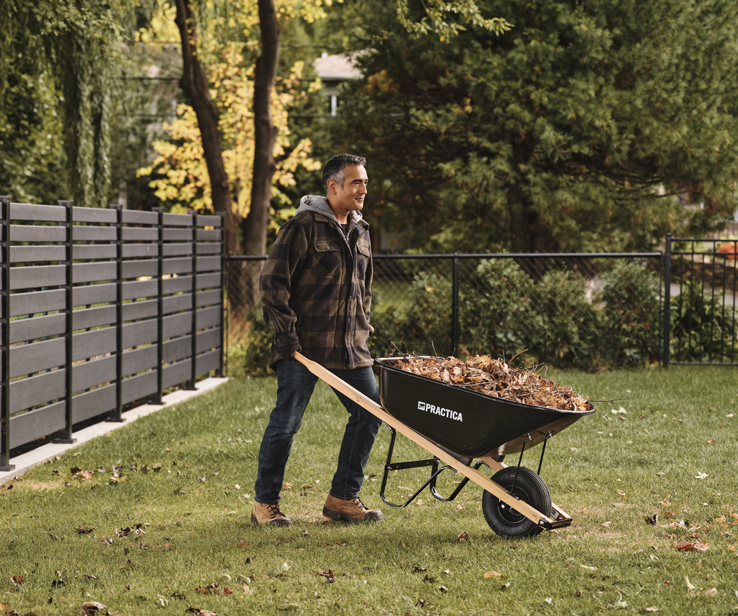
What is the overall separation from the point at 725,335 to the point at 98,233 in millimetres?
7496

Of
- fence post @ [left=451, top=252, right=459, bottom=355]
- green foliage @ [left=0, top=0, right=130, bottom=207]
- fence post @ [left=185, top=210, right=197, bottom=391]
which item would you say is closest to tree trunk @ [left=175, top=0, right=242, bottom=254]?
green foliage @ [left=0, top=0, right=130, bottom=207]

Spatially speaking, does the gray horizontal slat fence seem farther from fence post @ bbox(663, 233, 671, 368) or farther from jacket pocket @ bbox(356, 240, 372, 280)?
fence post @ bbox(663, 233, 671, 368)

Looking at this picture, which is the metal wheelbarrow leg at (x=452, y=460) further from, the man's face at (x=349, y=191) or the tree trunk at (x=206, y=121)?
the tree trunk at (x=206, y=121)

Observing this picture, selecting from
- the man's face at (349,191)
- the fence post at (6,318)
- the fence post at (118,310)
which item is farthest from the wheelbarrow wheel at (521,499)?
the fence post at (118,310)

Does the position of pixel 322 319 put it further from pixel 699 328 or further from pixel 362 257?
pixel 699 328

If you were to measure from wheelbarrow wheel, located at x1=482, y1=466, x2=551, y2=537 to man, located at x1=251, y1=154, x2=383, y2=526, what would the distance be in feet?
2.35

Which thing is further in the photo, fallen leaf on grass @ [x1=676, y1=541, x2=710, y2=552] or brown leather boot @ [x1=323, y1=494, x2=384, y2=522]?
brown leather boot @ [x1=323, y1=494, x2=384, y2=522]

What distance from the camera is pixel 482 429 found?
3.77 metres

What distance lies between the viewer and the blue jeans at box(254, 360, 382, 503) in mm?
4301

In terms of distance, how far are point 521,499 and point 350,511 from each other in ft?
3.33

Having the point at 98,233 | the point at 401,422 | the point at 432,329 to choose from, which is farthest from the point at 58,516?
the point at 432,329

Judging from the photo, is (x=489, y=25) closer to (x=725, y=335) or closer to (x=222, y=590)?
(x=725, y=335)

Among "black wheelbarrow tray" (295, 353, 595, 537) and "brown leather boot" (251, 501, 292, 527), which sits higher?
"black wheelbarrow tray" (295, 353, 595, 537)

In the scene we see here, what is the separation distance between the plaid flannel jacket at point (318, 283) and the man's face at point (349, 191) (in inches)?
2.6
